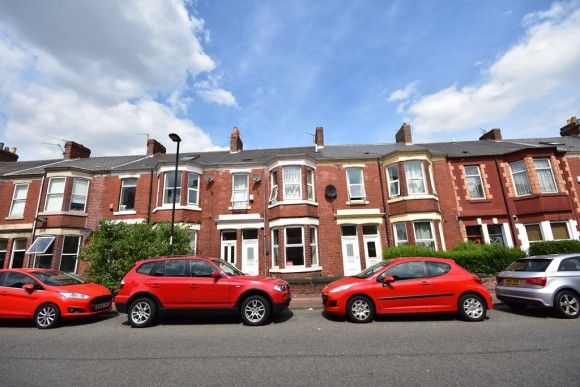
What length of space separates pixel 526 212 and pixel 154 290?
1894 centimetres

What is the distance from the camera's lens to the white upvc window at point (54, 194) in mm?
16984

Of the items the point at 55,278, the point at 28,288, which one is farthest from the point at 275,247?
the point at 28,288

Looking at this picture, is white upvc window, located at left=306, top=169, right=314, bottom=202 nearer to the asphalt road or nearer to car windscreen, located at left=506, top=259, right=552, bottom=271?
the asphalt road

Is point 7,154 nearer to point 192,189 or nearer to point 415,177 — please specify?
point 192,189

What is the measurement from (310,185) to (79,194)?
1403 centimetres

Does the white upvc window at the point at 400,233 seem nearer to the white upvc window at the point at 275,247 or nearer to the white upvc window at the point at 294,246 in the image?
the white upvc window at the point at 294,246

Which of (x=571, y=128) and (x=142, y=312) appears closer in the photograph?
(x=142, y=312)

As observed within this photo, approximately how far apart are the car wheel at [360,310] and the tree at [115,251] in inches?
303

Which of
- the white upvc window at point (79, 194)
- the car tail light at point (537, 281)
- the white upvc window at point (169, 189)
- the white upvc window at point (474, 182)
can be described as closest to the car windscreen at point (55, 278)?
the white upvc window at point (169, 189)

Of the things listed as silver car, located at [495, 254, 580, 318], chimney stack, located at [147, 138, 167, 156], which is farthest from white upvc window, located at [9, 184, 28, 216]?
silver car, located at [495, 254, 580, 318]

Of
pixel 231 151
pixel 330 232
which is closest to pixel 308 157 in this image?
pixel 330 232

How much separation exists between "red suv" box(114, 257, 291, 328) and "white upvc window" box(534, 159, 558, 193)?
16922mm

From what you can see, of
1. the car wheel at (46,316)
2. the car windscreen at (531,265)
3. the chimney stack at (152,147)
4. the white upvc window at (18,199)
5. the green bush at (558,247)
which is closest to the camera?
the car wheel at (46,316)

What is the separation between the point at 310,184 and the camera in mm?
17031
